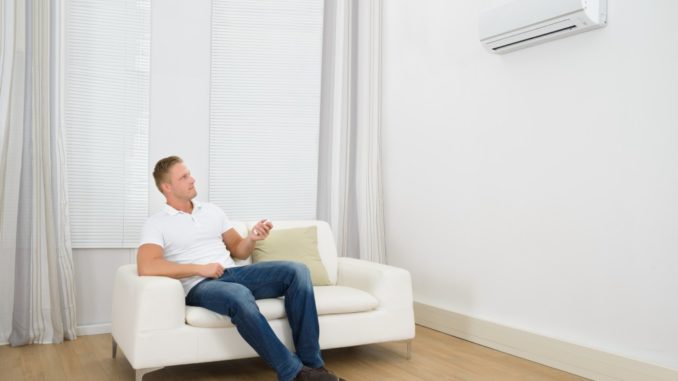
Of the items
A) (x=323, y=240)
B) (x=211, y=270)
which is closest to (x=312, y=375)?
(x=211, y=270)

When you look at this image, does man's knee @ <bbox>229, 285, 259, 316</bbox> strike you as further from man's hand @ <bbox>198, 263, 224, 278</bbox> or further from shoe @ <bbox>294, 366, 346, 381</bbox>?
shoe @ <bbox>294, 366, 346, 381</bbox>

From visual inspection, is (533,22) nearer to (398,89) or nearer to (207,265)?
(398,89)

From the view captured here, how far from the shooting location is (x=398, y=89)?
4773mm

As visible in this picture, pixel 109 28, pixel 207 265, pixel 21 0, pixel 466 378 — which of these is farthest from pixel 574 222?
pixel 21 0

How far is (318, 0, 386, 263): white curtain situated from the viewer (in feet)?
15.5

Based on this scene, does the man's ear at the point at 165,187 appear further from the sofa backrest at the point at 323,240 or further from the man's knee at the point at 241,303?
the man's knee at the point at 241,303

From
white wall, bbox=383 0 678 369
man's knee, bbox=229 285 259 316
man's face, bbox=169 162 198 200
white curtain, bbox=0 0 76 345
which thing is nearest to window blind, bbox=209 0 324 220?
white wall, bbox=383 0 678 369

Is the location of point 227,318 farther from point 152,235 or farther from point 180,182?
point 180,182

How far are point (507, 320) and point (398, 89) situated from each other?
6.35 feet

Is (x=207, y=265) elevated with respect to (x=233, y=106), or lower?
lower

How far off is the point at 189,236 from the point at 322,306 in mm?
770

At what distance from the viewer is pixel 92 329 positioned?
4102 millimetres

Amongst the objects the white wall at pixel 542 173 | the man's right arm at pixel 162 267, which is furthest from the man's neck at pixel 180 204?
the white wall at pixel 542 173

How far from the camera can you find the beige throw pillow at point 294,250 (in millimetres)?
3602
